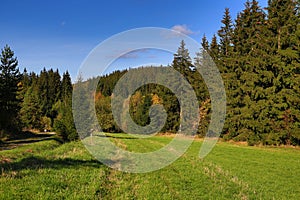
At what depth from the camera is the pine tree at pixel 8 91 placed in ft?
163

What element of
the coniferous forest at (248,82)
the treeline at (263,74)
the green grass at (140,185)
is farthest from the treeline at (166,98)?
the green grass at (140,185)

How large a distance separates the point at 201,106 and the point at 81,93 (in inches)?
853

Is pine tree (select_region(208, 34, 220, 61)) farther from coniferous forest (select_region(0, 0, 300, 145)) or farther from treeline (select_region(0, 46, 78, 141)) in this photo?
treeline (select_region(0, 46, 78, 141))

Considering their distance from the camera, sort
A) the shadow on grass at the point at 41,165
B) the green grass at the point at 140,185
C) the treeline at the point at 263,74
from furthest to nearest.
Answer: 1. the treeline at the point at 263,74
2. the shadow on grass at the point at 41,165
3. the green grass at the point at 140,185

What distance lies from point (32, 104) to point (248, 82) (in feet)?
195

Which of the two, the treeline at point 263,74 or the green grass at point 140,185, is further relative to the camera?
the treeline at point 263,74

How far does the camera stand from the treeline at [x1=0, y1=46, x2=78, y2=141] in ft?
143

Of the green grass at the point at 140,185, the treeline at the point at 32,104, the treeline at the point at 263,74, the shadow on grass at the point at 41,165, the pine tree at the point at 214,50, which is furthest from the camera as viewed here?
the pine tree at the point at 214,50

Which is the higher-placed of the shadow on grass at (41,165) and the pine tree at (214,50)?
the pine tree at (214,50)

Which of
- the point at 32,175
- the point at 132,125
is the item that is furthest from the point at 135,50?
the point at 132,125

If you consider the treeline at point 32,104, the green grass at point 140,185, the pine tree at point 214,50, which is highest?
the pine tree at point 214,50

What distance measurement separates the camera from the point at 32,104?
8062cm

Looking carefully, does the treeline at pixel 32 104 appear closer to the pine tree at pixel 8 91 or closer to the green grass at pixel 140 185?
the pine tree at pixel 8 91

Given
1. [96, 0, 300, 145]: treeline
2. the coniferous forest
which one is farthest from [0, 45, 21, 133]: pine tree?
[96, 0, 300, 145]: treeline
